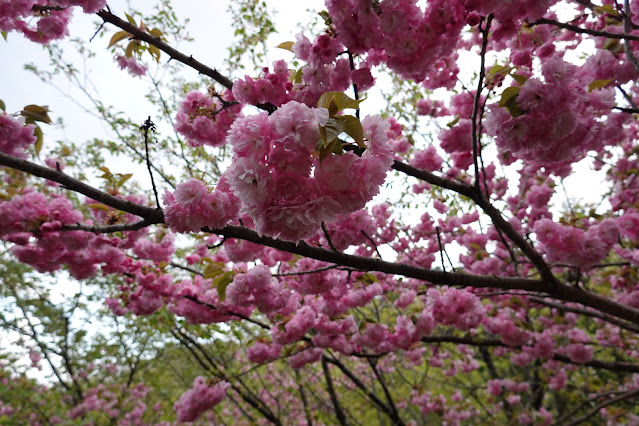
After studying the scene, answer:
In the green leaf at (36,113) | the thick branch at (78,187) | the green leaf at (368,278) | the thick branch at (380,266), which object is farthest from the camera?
the green leaf at (368,278)

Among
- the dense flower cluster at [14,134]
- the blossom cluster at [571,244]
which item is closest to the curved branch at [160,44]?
the dense flower cluster at [14,134]

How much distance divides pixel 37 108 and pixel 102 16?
2.09 feet

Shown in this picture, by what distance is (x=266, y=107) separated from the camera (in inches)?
83.8

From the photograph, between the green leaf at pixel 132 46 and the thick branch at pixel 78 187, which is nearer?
the thick branch at pixel 78 187

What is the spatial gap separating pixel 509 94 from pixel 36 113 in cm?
222

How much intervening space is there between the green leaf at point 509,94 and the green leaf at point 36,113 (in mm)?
2162

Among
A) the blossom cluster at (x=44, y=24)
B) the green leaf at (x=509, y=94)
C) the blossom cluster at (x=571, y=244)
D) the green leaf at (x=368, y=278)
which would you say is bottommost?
the green leaf at (x=509, y=94)

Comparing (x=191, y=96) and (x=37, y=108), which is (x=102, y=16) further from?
(x=191, y=96)

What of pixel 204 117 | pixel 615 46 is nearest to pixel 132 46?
pixel 204 117

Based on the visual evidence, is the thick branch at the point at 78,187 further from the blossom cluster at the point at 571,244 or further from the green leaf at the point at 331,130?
the blossom cluster at the point at 571,244

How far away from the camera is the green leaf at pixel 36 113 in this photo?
5.98ft

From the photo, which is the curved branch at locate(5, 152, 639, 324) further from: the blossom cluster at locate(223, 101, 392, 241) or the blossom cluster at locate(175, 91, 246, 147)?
the blossom cluster at locate(175, 91, 246, 147)

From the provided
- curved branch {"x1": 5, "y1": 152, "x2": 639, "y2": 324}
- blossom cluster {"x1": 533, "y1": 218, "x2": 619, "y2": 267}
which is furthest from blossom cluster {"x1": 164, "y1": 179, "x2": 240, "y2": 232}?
blossom cluster {"x1": 533, "y1": 218, "x2": 619, "y2": 267}

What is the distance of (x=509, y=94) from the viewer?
125 centimetres
